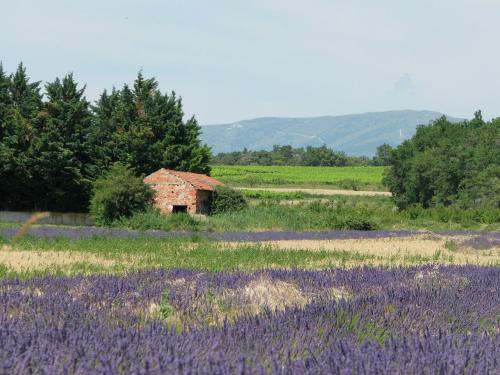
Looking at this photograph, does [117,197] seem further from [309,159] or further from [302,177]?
[309,159]

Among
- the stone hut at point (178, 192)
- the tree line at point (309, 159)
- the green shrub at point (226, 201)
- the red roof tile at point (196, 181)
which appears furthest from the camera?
the tree line at point (309, 159)

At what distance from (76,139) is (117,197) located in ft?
28.6

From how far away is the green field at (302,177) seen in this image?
268 feet

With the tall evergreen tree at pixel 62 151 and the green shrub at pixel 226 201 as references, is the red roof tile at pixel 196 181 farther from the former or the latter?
the tall evergreen tree at pixel 62 151

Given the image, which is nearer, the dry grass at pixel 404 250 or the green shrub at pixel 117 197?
the dry grass at pixel 404 250

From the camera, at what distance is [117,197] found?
36.3 metres

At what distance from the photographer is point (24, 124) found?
4175 cm

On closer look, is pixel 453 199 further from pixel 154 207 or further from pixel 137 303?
pixel 137 303

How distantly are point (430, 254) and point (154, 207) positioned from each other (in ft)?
74.6

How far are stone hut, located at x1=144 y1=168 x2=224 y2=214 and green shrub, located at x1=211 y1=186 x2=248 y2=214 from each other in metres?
0.52

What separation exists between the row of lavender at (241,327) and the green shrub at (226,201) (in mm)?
31666

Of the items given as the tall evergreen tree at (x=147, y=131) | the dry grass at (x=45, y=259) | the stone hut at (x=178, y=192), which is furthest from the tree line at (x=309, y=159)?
the dry grass at (x=45, y=259)

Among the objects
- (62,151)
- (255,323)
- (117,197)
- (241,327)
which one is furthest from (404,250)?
(62,151)

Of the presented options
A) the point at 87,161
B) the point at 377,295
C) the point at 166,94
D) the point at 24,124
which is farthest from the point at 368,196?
the point at 377,295
